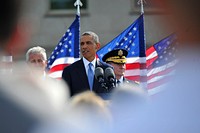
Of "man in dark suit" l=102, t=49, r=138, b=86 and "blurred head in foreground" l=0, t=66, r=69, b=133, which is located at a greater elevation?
"man in dark suit" l=102, t=49, r=138, b=86

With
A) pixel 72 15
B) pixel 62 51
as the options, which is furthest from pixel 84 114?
pixel 72 15

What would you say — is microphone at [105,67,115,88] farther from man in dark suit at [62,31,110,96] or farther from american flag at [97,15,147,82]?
american flag at [97,15,147,82]

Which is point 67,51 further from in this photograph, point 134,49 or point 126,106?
point 126,106

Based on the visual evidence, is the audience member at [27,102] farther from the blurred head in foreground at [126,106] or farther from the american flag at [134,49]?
the american flag at [134,49]

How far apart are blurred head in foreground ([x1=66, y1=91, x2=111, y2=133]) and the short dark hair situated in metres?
0.20

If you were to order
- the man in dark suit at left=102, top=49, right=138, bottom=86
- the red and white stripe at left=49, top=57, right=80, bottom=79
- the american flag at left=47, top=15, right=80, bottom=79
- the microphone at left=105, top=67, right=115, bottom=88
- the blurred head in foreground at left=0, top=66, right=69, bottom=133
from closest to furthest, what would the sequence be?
the blurred head in foreground at left=0, top=66, right=69, bottom=133 → the microphone at left=105, top=67, right=115, bottom=88 → the man in dark suit at left=102, top=49, right=138, bottom=86 → the red and white stripe at left=49, top=57, right=80, bottom=79 → the american flag at left=47, top=15, right=80, bottom=79

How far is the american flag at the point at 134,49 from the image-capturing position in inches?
187

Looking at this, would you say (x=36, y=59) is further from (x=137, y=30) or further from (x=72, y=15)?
(x=72, y=15)

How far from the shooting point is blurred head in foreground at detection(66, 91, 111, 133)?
93 centimetres

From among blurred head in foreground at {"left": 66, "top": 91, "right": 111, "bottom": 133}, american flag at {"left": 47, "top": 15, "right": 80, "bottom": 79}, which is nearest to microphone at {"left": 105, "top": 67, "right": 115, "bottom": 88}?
blurred head in foreground at {"left": 66, "top": 91, "right": 111, "bottom": 133}

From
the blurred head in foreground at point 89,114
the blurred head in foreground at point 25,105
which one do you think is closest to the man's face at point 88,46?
the blurred head in foreground at point 89,114

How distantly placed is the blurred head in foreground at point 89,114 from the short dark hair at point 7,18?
0.20m

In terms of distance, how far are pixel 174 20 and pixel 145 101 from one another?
0.48ft

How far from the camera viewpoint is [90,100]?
3.41 ft
